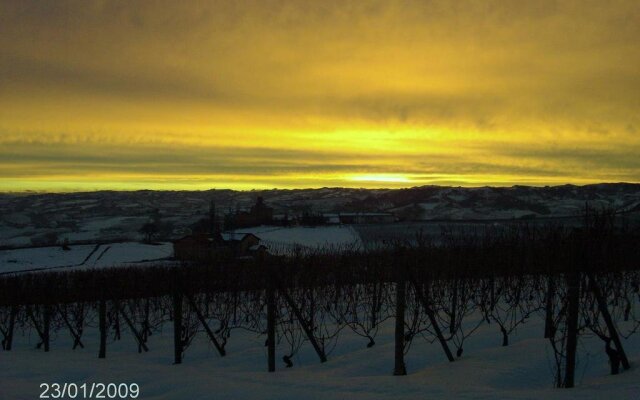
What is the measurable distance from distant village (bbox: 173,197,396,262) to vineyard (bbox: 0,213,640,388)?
8.81 feet

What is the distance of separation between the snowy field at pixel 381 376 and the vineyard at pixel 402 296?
270 mm

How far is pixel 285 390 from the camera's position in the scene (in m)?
7.82

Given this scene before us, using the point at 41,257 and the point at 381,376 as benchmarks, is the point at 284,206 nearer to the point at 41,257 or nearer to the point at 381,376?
the point at 41,257

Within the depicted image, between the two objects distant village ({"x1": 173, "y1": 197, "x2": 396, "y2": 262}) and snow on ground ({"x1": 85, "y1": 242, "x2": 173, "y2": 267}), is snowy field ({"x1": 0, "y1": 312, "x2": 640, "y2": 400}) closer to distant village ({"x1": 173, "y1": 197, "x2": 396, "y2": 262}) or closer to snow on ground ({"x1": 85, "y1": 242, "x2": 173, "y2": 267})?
distant village ({"x1": 173, "y1": 197, "x2": 396, "y2": 262})

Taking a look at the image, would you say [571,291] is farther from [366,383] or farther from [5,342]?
[5,342]

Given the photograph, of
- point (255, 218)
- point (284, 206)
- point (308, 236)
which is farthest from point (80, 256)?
point (284, 206)

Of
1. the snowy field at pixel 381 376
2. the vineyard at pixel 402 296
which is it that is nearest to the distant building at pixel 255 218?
the vineyard at pixel 402 296

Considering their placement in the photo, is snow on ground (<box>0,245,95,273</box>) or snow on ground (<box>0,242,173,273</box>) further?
snow on ground (<box>0,242,173,273</box>)

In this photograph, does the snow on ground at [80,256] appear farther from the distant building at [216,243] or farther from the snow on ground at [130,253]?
the distant building at [216,243]

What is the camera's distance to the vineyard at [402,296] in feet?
29.5

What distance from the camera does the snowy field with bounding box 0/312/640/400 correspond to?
7179mm

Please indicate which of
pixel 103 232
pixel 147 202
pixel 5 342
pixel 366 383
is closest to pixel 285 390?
pixel 366 383

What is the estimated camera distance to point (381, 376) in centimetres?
881

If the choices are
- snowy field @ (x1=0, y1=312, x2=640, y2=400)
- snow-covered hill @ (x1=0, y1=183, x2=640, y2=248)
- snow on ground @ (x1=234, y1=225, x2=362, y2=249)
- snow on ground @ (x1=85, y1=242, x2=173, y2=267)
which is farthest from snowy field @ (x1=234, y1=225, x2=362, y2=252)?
snowy field @ (x1=0, y1=312, x2=640, y2=400)
